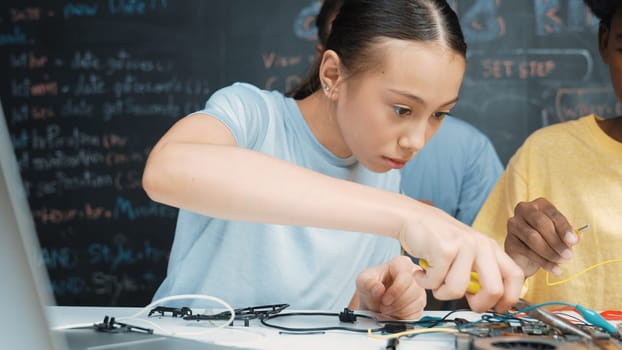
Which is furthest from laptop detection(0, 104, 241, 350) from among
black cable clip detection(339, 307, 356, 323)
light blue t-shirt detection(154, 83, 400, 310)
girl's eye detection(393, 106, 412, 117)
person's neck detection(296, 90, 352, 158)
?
person's neck detection(296, 90, 352, 158)

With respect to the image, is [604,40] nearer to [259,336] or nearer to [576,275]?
[576,275]

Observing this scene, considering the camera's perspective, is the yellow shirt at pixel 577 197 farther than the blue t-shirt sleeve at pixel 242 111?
Yes

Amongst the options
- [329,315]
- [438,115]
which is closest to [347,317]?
[329,315]

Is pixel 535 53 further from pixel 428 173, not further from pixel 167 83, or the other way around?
pixel 167 83

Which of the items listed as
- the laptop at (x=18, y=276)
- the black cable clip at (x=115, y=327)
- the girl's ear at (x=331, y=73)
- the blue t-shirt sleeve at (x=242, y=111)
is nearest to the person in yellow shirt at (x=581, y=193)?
the girl's ear at (x=331, y=73)

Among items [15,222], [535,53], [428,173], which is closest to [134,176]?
[428,173]

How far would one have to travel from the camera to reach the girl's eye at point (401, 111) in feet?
3.97

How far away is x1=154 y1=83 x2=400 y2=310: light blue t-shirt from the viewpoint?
1398mm

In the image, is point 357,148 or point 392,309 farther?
point 357,148

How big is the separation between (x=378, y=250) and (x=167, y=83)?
178 cm

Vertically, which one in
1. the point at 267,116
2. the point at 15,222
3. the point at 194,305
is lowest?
the point at 194,305

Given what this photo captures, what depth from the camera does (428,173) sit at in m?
2.49

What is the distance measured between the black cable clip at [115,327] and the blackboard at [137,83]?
2063 millimetres

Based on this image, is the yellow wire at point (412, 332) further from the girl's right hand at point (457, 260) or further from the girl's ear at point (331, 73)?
the girl's ear at point (331, 73)
